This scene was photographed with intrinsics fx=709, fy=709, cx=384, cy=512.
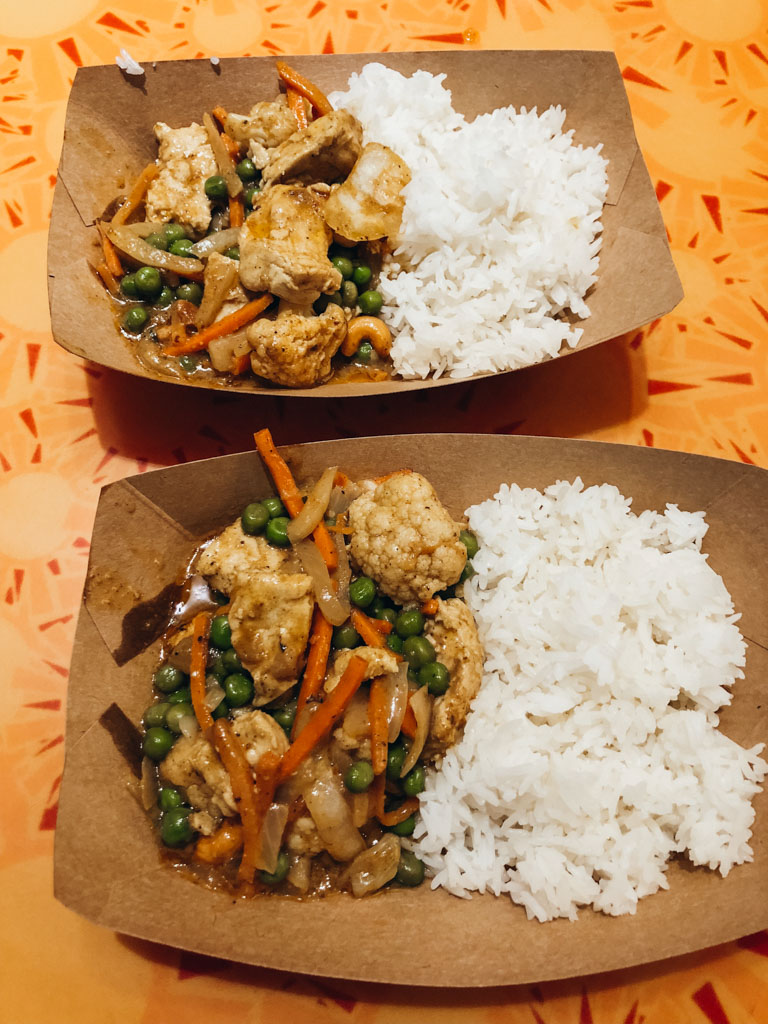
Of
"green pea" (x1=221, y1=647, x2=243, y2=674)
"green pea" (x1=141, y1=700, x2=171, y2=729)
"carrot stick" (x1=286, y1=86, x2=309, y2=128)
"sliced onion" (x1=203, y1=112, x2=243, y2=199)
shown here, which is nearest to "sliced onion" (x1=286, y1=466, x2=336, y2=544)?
"green pea" (x1=221, y1=647, x2=243, y2=674)

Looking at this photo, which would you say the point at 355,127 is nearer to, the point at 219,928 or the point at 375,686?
the point at 375,686

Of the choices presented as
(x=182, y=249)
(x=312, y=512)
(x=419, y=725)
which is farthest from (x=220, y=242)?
(x=419, y=725)

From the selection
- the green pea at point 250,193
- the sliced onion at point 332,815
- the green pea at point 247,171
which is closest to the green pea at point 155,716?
the sliced onion at point 332,815

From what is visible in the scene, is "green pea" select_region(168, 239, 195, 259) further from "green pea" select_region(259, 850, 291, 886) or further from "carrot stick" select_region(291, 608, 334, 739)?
"green pea" select_region(259, 850, 291, 886)

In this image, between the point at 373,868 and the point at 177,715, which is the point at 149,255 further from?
the point at 373,868

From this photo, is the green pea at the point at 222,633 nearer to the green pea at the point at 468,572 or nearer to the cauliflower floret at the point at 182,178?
the green pea at the point at 468,572

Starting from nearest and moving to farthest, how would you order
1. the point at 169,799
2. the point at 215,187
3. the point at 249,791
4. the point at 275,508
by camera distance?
the point at 249,791
the point at 169,799
the point at 275,508
the point at 215,187

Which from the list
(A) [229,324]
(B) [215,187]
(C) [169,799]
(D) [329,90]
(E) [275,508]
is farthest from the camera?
(D) [329,90]
